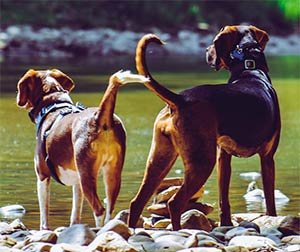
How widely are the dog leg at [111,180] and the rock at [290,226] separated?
4.02 ft

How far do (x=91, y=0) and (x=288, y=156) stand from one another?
1448 inches

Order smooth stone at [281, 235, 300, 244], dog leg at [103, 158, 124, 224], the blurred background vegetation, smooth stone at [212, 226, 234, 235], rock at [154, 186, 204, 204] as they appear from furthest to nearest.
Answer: the blurred background vegetation
rock at [154, 186, 204, 204]
smooth stone at [212, 226, 234, 235]
dog leg at [103, 158, 124, 224]
smooth stone at [281, 235, 300, 244]

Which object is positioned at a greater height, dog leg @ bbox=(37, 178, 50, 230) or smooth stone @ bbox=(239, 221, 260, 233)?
dog leg @ bbox=(37, 178, 50, 230)

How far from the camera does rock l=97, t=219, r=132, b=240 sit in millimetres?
7980

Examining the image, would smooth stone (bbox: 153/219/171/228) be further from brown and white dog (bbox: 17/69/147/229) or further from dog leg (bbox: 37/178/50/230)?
dog leg (bbox: 37/178/50/230)

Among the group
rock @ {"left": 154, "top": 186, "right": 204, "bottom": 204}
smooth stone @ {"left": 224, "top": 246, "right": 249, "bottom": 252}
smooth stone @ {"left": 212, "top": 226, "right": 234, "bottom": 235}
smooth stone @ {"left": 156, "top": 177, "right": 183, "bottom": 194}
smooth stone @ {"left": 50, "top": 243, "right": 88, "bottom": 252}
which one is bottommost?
smooth stone @ {"left": 224, "top": 246, "right": 249, "bottom": 252}

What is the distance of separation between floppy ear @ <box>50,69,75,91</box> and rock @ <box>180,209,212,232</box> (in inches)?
56.0

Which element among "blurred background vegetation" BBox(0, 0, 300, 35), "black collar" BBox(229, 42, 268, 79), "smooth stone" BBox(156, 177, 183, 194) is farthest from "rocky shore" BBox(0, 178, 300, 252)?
"blurred background vegetation" BBox(0, 0, 300, 35)

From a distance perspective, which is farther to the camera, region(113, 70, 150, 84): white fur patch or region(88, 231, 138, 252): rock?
region(113, 70, 150, 84): white fur patch

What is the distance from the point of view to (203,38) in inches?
1961

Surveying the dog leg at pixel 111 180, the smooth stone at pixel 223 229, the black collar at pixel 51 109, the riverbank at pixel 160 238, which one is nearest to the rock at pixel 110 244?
the riverbank at pixel 160 238

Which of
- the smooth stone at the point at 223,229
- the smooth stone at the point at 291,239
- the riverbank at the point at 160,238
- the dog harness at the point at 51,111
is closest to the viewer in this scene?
the riverbank at the point at 160,238

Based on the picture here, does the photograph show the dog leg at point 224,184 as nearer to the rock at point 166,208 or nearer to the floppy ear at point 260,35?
the rock at point 166,208

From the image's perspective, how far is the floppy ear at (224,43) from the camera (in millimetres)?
9172
